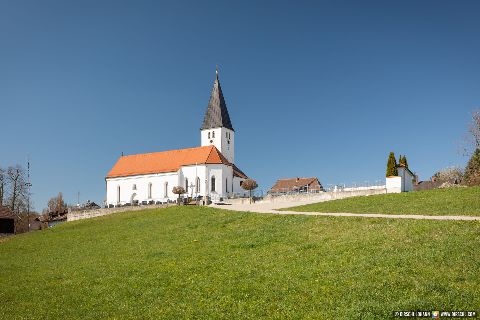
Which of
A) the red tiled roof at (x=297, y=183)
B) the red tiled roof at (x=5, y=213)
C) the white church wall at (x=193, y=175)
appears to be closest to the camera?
the red tiled roof at (x=5, y=213)

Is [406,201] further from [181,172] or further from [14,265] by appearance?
[181,172]

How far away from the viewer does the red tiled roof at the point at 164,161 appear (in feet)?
208

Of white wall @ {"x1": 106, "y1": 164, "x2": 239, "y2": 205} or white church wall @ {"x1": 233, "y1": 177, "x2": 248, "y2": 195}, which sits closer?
white wall @ {"x1": 106, "y1": 164, "x2": 239, "y2": 205}

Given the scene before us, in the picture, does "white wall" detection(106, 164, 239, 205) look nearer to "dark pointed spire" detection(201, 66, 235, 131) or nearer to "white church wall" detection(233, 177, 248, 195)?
"white church wall" detection(233, 177, 248, 195)

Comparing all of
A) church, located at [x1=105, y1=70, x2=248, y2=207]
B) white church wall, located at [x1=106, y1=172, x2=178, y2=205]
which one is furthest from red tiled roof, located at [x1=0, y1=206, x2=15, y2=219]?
white church wall, located at [x1=106, y1=172, x2=178, y2=205]

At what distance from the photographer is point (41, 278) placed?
18406mm

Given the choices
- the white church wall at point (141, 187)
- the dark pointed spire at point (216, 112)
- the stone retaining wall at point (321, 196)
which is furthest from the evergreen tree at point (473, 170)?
the white church wall at point (141, 187)

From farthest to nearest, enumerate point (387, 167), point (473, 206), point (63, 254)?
point (387, 167) < point (63, 254) < point (473, 206)

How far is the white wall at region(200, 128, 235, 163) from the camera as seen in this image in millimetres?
68812

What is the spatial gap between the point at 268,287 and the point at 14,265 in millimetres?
16751

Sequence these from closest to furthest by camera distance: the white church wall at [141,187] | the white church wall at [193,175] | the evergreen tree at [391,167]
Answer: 1. the evergreen tree at [391,167]
2. the white church wall at [193,175]
3. the white church wall at [141,187]

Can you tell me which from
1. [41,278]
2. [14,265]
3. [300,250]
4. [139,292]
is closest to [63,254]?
[14,265]

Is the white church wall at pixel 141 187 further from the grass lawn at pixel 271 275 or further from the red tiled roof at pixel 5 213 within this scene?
the grass lawn at pixel 271 275

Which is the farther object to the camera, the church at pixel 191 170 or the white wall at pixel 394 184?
A: the church at pixel 191 170
